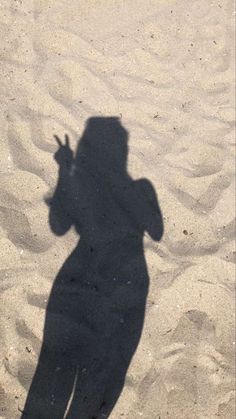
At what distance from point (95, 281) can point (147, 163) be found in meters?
1.14

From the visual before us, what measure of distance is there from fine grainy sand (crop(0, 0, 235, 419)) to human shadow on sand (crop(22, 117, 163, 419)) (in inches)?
2.7

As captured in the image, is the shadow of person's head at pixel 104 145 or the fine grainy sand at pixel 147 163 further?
the shadow of person's head at pixel 104 145

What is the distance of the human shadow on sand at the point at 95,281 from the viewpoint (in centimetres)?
332

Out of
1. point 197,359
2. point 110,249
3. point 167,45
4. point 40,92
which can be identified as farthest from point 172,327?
point 167,45

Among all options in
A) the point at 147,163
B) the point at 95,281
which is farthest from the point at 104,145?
the point at 95,281

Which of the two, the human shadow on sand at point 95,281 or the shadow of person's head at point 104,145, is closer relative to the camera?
the human shadow on sand at point 95,281

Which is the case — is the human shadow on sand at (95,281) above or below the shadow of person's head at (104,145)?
below

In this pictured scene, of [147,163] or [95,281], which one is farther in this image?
[147,163]

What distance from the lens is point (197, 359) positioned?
352 cm

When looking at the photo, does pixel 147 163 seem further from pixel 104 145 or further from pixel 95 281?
pixel 95 281

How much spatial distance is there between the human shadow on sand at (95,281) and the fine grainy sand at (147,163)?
7 centimetres

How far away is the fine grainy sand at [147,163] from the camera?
3.42 meters

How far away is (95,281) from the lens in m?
3.57

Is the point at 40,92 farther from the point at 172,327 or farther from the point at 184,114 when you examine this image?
the point at 172,327
